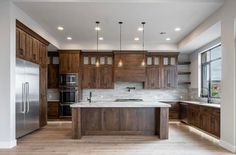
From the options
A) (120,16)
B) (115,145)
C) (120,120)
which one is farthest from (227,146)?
(120,16)

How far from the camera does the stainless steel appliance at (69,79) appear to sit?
891 cm

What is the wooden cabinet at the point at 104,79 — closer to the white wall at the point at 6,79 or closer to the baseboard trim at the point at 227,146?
the white wall at the point at 6,79

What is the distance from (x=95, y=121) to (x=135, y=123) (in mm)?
1060

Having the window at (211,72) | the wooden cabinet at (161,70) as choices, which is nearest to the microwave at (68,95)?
the wooden cabinet at (161,70)

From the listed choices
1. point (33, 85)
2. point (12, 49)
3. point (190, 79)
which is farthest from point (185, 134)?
point (12, 49)

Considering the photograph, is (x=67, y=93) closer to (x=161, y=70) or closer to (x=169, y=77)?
(x=161, y=70)

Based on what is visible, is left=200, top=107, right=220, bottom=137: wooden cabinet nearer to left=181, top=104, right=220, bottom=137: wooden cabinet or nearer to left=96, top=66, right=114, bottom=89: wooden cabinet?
left=181, top=104, right=220, bottom=137: wooden cabinet

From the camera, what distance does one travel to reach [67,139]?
221 inches

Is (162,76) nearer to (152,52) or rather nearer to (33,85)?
(152,52)

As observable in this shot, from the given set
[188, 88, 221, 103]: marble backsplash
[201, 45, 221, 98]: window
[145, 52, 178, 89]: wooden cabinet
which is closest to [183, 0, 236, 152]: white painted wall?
[201, 45, 221, 98]: window

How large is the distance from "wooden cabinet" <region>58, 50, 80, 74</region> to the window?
190 inches

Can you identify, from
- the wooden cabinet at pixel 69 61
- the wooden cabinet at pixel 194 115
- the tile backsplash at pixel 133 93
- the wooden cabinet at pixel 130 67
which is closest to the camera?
the wooden cabinet at pixel 194 115

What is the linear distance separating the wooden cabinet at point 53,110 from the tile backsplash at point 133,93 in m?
1.18

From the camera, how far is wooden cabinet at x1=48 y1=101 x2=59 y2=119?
29.5ft
